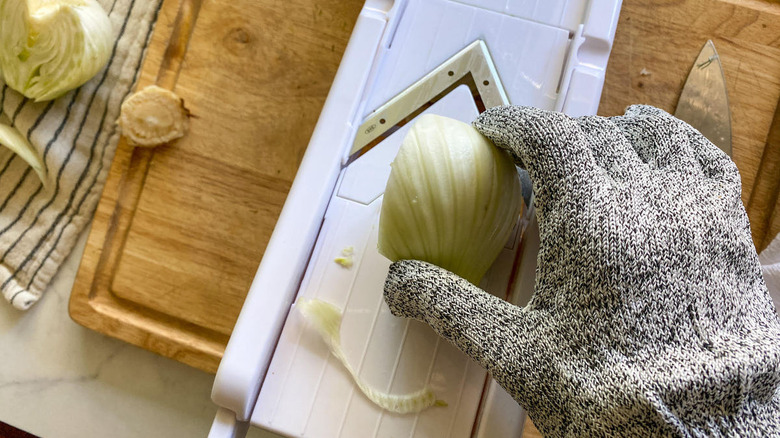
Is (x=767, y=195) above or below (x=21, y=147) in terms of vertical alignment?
above

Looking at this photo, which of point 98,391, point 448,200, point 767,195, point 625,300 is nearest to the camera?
point 625,300

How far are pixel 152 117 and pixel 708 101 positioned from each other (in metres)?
0.84

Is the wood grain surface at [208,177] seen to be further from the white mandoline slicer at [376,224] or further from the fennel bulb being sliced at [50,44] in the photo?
the white mandoline slicer at [376,224]

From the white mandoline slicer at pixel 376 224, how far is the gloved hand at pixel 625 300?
0.06 meters

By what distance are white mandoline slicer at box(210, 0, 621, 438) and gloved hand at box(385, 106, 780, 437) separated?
6 cm

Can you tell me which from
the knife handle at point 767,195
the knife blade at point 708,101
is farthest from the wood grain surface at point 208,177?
the knife handle at point 767,195

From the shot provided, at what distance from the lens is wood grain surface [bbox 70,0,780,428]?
889 mm

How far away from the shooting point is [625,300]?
548mm

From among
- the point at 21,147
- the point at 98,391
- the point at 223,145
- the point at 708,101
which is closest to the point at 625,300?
the point at 708,101

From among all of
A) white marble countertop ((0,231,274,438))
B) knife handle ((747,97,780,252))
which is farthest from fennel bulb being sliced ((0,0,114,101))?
knife handle ((747,97,780,252))

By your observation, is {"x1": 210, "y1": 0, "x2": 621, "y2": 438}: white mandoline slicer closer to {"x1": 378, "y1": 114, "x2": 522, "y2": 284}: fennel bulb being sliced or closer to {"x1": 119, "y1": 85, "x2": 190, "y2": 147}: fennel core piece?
{"x1": 378, "y1": 114, "x2": 522, "y2": 284}: fennel bulb being sliced

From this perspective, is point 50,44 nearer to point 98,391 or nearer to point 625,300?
point 98,391

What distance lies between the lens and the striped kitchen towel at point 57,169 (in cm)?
98

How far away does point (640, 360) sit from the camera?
535 mm
